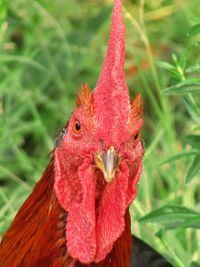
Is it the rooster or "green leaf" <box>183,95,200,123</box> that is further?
"green leaf" <box>183,95,200,123</box>

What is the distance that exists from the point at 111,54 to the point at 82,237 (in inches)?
25.0

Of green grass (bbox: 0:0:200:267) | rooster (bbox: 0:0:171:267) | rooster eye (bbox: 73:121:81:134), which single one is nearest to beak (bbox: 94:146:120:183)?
rooster (bbox: 0:0:171:267)

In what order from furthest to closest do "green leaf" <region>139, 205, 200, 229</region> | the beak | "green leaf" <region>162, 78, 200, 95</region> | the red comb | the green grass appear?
1. the green grass
2. "green leaf" <region>139, 205, 200, 229</region>
3. "green leaf" <region>162, 78, 200, 95</region>
4. the red comb
5. the beak

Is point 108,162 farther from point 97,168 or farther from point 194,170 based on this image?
point 194,170

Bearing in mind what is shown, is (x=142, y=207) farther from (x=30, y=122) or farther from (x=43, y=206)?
(x=43, y=206)

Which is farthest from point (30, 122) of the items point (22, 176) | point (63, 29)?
point (63, 29)

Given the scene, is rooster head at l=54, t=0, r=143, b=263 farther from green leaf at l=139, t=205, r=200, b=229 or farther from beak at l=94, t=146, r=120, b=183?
green leaf at l=139, t=205, r=200, b=229

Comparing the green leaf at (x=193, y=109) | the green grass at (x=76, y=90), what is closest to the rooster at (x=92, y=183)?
the green leaf at (x=193, y=109)

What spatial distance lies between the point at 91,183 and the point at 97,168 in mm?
54

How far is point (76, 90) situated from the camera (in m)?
6.53

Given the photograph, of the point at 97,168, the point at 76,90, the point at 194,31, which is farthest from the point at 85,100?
the point at 76,90

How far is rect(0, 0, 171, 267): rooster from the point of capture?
11.9ft

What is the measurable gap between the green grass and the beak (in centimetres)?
92

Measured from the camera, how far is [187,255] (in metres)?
4.96
